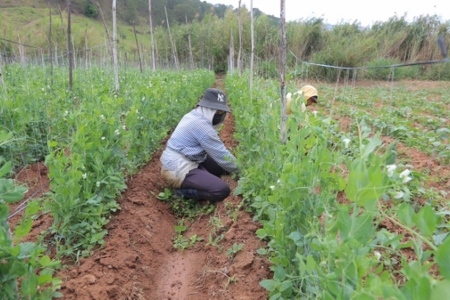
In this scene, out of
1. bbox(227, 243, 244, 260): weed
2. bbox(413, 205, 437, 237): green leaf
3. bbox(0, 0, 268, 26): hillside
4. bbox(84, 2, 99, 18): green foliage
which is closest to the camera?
bbox(413, 205, 437, 237): green leaf

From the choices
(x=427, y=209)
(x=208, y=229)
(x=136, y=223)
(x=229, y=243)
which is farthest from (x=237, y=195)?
(x=427, y=209)

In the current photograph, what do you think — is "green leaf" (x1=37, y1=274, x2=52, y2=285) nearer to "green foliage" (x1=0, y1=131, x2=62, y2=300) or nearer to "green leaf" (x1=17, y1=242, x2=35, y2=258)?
"green foliage" (x1=0, y1=131, x2=62, y2=300)

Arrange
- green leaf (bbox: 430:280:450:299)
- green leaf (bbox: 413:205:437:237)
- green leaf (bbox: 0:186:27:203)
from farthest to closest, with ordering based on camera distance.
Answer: green leaf (bbox: 0:186:27:203), green leaf (bbox: 413:205:437:237), green leaf (bbox: 430:280:450:299)

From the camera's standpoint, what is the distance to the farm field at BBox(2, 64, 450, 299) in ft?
3.78

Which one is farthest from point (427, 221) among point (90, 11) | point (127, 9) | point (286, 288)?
point (90, 11)

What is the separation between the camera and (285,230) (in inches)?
83.8

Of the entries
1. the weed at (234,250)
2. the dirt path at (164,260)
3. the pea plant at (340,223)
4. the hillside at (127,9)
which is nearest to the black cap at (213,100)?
the pea plant at (340,223)

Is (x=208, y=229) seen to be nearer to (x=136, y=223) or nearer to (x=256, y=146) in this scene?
(x=136, y=223)

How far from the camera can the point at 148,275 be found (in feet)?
9.36

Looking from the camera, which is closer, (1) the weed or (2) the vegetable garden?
(2) the vegetable garden

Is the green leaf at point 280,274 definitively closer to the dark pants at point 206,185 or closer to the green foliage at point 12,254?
the green foliage at point 12,254

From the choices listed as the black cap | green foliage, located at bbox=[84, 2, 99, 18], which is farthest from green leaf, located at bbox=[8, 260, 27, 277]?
green foliage, located at bbox=[84, 2, 99, 18]

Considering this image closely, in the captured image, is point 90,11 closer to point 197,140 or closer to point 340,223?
point 197,140

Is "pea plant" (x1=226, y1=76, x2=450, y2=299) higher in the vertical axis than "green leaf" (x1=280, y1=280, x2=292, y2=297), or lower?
higher
